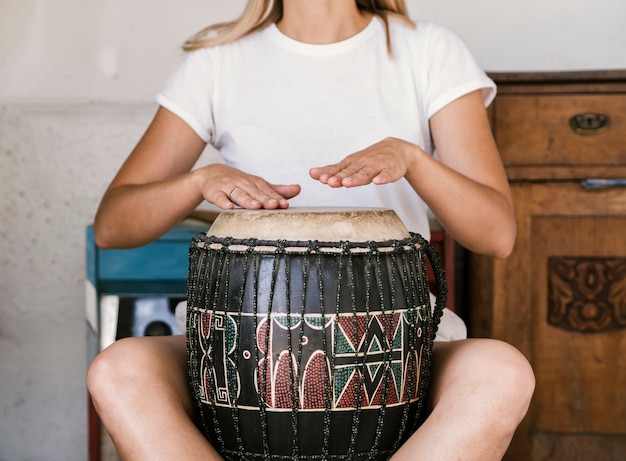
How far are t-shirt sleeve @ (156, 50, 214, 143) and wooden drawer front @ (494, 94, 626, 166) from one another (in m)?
0.75

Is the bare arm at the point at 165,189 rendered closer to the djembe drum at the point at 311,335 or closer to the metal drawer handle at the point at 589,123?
the djembe drum at the point at 311,335

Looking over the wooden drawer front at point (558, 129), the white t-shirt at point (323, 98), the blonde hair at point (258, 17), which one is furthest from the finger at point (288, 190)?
the wooden drawer front at point (558, 129)

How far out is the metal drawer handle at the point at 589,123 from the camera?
2197 mm

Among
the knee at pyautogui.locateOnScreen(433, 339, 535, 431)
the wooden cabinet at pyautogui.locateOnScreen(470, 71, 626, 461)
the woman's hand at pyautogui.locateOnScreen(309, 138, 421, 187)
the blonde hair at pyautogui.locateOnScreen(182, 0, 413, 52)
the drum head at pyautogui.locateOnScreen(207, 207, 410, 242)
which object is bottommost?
the wooden cabinet at pyautogui.locateOnScreen(470, 71, 626, 461)

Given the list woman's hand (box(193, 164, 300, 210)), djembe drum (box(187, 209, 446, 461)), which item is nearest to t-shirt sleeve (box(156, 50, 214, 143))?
woman's hand (box(193, 164, 300, 210))

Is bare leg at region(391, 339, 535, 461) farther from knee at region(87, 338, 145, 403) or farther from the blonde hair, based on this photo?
the blonde hair

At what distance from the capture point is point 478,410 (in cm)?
127

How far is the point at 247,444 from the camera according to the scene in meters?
1.32

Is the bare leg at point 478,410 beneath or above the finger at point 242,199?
beneath

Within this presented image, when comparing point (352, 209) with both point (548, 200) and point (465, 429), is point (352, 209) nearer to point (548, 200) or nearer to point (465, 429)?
point (465, 429)

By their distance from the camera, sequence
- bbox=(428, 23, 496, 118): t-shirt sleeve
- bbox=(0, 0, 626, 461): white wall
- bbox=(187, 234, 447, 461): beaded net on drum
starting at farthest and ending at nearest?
bbox=(0, 0, 626, 461): white wall < bbox=(428, 23, 496, 118): t-shirt sleeve < bbox=(187, 234, 447, 461): beaded net on drum

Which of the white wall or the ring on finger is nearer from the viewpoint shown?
the ring on finger

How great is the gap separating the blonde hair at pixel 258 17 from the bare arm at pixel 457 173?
10.8 inches

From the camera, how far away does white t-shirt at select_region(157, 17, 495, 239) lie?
175cm
